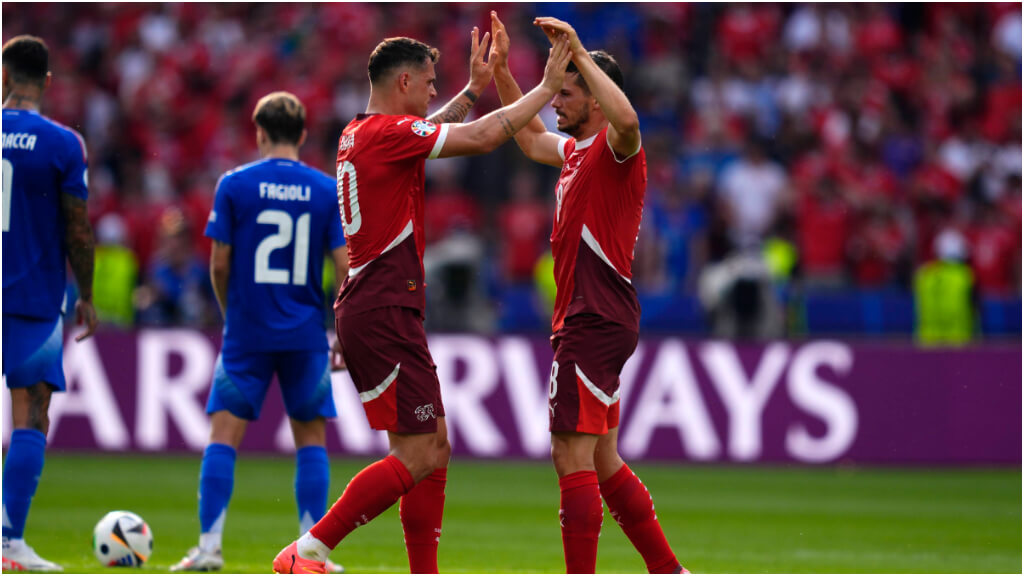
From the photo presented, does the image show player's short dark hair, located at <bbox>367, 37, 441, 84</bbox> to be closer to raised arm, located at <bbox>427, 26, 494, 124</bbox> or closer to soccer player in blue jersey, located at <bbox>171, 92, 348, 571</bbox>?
raised arm, located at <bbox>427, 26, 494, 124</bbox>

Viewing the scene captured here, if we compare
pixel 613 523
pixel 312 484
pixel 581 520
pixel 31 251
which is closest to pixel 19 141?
pixel 31 251

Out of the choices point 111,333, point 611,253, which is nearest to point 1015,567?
point 611,253

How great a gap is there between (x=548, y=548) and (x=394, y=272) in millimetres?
3051

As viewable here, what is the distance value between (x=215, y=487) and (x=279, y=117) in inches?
78.8

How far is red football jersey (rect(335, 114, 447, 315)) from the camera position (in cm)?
617

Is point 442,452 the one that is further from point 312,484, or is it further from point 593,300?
point 312,484

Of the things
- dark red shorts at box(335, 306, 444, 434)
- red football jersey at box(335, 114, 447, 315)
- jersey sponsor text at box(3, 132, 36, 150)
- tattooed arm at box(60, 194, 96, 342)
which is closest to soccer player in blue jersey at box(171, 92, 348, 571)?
tattooed arm at box(60, 194, 96, 342)

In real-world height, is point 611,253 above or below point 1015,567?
above

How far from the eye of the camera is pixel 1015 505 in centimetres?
1114

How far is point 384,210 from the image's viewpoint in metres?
6.22

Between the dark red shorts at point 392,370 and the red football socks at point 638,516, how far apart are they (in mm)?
975

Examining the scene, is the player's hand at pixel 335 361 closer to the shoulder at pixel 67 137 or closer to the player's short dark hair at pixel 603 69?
the shoulder at pixel 67 137

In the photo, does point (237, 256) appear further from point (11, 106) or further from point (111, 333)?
point (111, 333)

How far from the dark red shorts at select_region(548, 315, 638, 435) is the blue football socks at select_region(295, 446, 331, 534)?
5.99 feet
